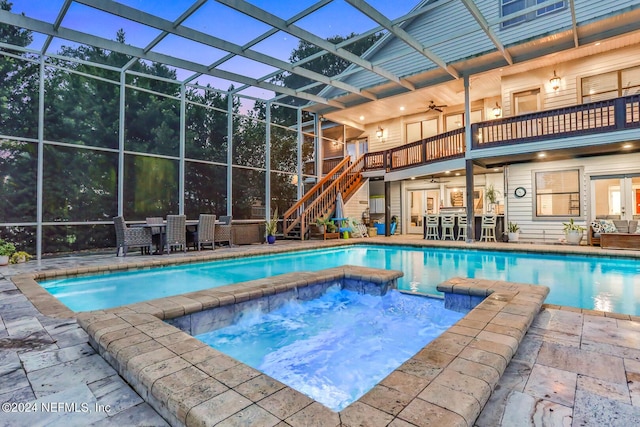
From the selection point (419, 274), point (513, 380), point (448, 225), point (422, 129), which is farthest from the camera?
point (422, 129)

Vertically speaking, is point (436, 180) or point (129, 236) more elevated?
point (436, 180)

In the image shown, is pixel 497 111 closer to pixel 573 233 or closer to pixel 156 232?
pixel 573 233

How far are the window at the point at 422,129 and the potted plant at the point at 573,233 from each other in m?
5.69

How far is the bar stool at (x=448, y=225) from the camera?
1080 centimetres

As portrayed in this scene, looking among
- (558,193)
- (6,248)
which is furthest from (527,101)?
(6,248)

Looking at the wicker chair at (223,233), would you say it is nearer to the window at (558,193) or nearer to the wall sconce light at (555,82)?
the window at (558,193)

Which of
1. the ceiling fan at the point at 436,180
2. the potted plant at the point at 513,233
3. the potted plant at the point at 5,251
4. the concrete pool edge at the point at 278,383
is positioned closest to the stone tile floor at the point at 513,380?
the concrete pool edge at the point at 278,383

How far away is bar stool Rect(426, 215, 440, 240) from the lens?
11116 mm

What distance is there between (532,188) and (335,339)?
969 cm

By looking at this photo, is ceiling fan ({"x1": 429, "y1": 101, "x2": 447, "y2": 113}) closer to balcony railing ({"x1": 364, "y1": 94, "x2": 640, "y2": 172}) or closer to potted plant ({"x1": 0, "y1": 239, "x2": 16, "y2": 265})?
balcony railing ({"x1": 364, "y1": 94, "x2": 640, "y2": 172})

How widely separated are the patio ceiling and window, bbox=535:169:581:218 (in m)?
3.33

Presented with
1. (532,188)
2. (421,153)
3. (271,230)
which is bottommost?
(271,230)

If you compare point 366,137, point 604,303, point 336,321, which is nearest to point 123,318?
point 336,321

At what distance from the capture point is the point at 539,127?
29.2ft
